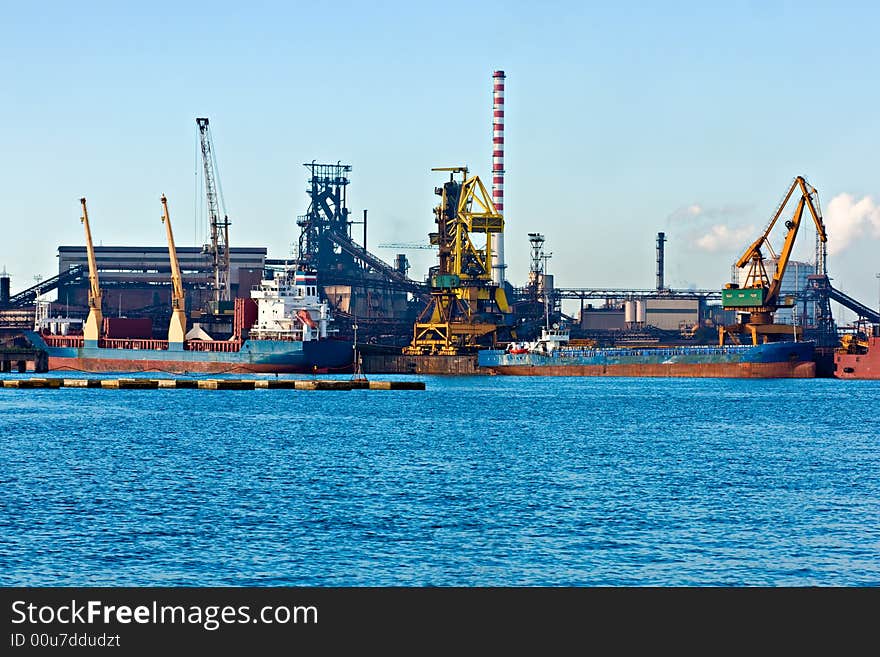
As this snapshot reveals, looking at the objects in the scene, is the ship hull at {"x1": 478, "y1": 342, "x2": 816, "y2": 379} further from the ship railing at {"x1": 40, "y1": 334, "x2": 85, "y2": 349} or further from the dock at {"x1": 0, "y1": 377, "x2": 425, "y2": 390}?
the ship railing at {"x1": 40, "y1": 334, "x2": 85, "y2": 349}

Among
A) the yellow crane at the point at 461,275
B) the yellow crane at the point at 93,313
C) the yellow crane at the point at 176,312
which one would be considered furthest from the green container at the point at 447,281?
the yellow crane at the point at 93,313

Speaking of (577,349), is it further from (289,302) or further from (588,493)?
(588,493)

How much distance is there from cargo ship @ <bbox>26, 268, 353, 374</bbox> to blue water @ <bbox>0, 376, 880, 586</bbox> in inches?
2039

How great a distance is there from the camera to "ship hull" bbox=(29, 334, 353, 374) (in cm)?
11856

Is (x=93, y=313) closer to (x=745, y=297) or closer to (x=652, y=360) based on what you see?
(x=652, y=360)

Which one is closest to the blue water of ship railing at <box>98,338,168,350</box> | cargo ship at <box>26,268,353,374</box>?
cargo ship at <box>26,268,353,374</box>

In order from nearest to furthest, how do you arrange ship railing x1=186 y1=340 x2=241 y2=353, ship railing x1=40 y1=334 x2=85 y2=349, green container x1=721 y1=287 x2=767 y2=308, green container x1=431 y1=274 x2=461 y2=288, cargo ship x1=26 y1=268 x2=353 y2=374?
green container x1=721 y1=287 x2=767 y2=308 → cargo ship x1=26 y1=268 x2=353 y2=374 → ship railing x1=186 y1=340 x2=241 y2=353 → green container x1=431 y1=274 x2=461 y2=288 → ship railing x1=40 y1=334 x2=85 y2=349

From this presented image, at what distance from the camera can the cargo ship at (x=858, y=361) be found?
4631 inches

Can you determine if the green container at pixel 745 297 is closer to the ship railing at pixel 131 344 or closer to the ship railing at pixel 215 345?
the ship railing at pixel 215 345

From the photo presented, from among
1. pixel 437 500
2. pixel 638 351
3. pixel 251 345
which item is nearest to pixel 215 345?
pixel 251 345

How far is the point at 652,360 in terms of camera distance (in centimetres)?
12444
